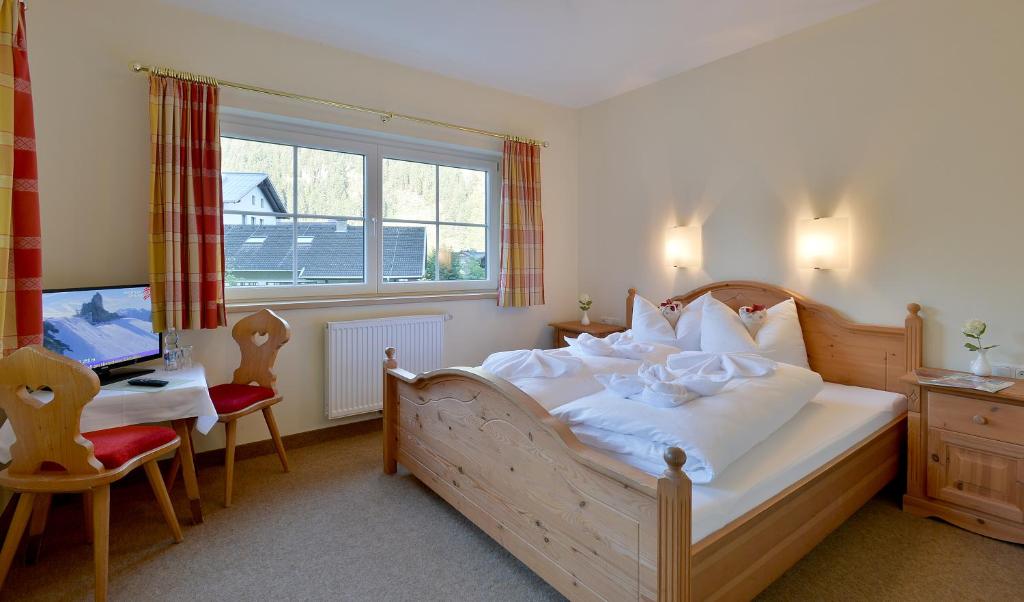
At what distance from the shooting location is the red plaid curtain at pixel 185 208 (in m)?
2.64

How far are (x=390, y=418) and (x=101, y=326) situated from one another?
1.46 metres

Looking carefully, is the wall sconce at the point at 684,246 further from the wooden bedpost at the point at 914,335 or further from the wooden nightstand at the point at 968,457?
the wooden nightstand at the point at 968,457

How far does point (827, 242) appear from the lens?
2990mm

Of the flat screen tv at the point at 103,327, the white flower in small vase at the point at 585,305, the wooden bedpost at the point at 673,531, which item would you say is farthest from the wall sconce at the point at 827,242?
the flat screen tv at the point at 103,327

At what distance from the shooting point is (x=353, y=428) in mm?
3543

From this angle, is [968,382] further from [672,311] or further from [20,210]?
[20,210]

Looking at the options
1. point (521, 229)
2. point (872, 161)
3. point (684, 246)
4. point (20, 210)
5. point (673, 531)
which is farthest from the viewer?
point (521, 229)

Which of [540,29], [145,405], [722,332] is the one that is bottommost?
[145,405]

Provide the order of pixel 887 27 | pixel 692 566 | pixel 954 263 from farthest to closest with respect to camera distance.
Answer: pixel 887 27 → pixel 954 263 → pixel 692 566

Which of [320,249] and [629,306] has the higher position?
[320,249]

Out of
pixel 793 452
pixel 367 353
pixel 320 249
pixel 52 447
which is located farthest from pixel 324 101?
pixel 793 452

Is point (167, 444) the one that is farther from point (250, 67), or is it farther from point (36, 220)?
point (250, 67)

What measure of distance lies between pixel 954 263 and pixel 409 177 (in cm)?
339

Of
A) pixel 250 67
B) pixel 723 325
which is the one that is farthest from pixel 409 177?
pixel 723 325
